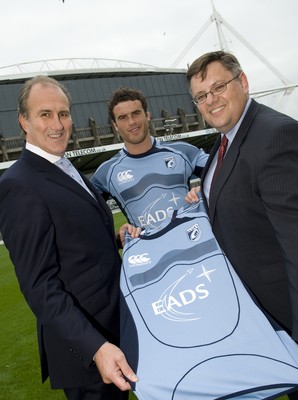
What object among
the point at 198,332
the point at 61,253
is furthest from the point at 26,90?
the point at 198,332

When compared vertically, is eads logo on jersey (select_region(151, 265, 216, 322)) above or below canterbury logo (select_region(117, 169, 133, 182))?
below

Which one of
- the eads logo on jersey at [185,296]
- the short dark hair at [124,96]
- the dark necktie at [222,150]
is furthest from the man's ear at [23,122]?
the short dark hair at [124,96]

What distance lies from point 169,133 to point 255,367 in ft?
160

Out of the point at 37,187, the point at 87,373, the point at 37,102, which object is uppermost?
the point at 37,102

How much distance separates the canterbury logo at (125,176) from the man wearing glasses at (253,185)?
45.7 inches

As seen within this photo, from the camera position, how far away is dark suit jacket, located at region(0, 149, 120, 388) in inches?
69.7

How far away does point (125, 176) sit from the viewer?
3.42 meters

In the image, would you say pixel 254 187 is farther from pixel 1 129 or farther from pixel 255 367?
pixel 1 129

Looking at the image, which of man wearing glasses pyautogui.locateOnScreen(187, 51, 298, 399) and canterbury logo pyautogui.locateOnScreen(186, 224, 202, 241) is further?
canterbury logo pyautogui.locateOnScreen(186, 224, 202, 241)

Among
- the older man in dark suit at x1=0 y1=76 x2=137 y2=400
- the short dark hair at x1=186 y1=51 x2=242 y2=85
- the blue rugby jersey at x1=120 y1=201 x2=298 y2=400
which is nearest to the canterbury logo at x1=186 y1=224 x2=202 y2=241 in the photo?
the blue rugby jersey at x1=120 y1=201 x2=298 y2=400

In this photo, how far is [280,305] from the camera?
75.6 inches

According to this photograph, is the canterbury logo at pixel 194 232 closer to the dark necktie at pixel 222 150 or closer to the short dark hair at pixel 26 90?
the dark necktie at pixel 222 150

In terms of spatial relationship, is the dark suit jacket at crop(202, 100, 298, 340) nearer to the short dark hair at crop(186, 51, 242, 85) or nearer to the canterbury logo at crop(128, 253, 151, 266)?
the short dark hair at crop(186, 51, 242, 85)

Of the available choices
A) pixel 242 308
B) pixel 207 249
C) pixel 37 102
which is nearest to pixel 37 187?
pixel 37 102
